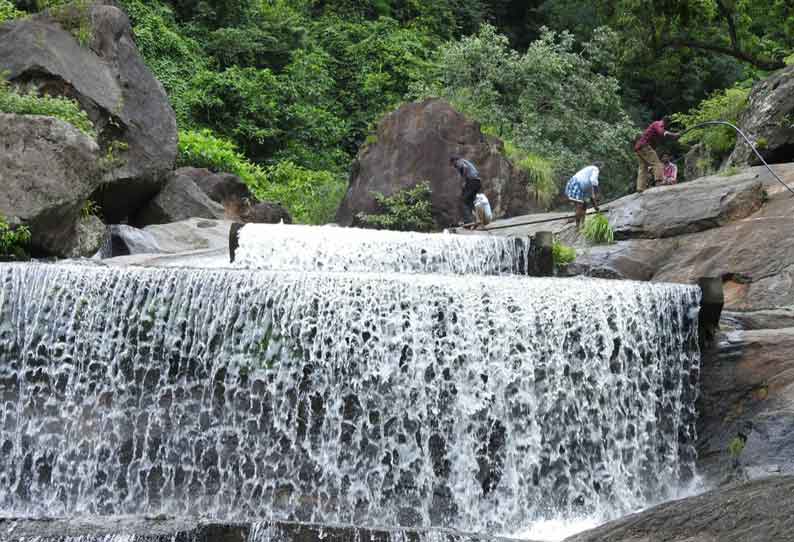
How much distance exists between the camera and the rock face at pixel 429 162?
1761cm

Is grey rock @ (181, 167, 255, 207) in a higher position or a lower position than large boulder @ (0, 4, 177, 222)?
lower

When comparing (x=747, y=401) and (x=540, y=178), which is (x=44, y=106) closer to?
(x=747, y=401)

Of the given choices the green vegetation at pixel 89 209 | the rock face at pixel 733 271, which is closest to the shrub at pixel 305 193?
the rock face at pixel 733 271

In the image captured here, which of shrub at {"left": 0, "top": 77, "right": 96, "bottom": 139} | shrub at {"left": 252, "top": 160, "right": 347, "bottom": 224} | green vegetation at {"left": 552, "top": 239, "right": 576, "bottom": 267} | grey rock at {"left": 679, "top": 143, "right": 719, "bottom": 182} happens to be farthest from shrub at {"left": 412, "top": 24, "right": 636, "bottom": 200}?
shrub at {"left": 0, "top": 77, "right": 96, "bottom": 139}

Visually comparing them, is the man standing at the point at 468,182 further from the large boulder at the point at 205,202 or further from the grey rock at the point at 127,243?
the grey rock at the point at 127,243

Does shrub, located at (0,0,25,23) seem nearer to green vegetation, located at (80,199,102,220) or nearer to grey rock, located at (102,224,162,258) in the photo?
green vegetation, located at (80,199,102,220)

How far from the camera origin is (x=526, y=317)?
936 centimetres

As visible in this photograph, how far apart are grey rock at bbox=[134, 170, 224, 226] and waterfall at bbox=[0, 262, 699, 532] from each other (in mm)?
6119

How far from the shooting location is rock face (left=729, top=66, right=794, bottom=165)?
15.5m

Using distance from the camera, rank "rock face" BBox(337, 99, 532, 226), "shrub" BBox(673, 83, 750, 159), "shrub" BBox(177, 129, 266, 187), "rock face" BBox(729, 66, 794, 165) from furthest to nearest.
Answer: "shrub" BBox(177, 129, 266, 187) < "rock face" BBox(337, 99, 532, 226) < "shrub" BBox(673, 83, 750, 159) < "rock face" BBox(729, 66, 794, 165)

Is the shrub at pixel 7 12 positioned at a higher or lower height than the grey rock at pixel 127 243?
higher

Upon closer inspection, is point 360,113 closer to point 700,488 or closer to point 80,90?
point 80,90

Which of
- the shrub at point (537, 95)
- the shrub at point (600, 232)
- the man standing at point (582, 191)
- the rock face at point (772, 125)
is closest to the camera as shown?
the shrub at point (600, 232)

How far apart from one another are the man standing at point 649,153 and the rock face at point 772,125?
5.65ft
